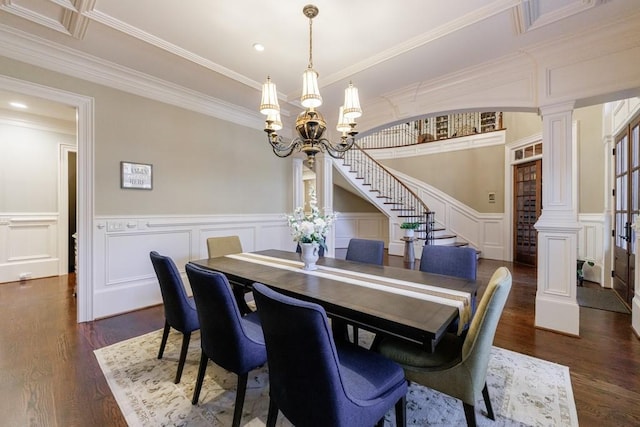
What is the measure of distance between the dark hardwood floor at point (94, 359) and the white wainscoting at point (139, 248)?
0.72 ft

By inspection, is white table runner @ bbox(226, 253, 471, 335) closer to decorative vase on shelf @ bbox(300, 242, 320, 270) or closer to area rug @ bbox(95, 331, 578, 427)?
decorative vase on shelf @ bbox(300, 242, 320, 270)

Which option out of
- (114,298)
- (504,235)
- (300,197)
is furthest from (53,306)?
(504,235)

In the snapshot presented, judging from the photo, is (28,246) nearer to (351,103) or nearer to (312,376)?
(351,103)

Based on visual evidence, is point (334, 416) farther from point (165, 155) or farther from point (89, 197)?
point (165, 155)

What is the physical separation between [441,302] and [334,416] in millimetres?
833

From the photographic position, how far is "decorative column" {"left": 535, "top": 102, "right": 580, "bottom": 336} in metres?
2.62

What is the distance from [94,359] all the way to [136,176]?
1985mm

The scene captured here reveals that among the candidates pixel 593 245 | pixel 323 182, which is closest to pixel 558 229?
pixel 593 245

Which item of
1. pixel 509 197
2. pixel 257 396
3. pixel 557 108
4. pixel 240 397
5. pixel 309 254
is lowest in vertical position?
pixel 257 396

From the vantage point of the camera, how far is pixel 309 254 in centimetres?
226

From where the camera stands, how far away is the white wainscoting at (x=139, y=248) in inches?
122

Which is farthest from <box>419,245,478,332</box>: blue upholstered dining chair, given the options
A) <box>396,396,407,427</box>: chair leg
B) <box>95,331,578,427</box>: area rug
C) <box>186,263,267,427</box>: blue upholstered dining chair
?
<box>186,263,267,427</box>: blue upholstered dining chair

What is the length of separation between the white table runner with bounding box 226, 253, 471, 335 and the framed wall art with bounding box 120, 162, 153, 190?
204cm

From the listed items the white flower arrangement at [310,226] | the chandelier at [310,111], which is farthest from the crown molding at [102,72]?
the white flower arrangement at [310,226]
